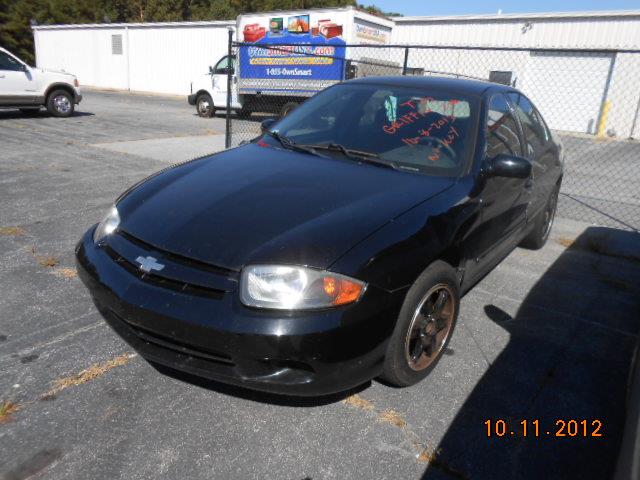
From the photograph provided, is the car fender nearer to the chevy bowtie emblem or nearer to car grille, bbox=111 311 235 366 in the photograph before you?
car grille, bbox=111 311 235 366

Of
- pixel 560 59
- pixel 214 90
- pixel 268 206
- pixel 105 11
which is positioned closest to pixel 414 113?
pixel 268 206

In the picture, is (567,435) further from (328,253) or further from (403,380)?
(328,253)

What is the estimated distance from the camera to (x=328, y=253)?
2.15 metres

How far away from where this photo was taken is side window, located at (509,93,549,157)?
13.5 feet

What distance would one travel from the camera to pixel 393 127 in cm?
337

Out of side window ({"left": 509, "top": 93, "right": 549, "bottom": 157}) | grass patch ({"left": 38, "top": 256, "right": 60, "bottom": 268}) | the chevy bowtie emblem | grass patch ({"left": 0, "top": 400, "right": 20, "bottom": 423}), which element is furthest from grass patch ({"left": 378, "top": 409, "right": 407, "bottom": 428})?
grass patch ({"left": 38, "top": 256, "right": 60, "bottom": 268})

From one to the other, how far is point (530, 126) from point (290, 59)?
11.3 metres

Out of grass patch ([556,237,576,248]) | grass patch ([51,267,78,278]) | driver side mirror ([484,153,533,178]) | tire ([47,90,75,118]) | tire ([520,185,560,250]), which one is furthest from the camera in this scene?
tire ([47,90,75,118])

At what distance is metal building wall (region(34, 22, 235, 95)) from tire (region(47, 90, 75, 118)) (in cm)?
1271

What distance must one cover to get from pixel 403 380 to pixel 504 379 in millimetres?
696

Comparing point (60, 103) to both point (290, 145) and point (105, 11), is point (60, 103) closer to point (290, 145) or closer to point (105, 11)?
point (290, 145)

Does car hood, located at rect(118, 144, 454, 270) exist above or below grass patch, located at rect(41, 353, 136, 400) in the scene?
above

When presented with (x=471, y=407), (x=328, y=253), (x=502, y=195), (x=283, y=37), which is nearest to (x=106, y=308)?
(x=328, y=253)

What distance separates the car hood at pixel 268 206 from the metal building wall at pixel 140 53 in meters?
23.5
